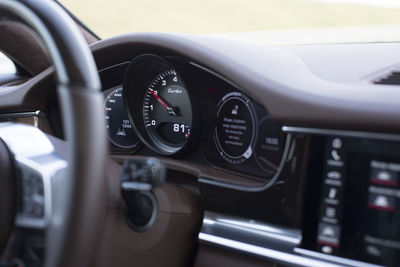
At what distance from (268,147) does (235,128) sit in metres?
0.16

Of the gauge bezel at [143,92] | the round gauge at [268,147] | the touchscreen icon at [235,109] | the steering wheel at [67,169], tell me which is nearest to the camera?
the steering wheel at [67,169]

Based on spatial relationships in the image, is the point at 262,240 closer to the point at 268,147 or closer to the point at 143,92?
the point at 268,147

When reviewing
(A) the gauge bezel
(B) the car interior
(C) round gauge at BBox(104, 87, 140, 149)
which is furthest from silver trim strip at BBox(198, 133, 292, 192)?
(C) round gauge at BBox(104, 87, 140, 149)

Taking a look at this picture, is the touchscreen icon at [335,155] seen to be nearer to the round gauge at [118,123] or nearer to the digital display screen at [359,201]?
the digital display screen at [359,201]

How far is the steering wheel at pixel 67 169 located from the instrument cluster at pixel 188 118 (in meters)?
0.57

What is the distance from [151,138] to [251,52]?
1.93ft

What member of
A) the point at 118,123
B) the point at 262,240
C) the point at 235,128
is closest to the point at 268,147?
the point at 235,128

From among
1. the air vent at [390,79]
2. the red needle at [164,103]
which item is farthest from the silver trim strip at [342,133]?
the red needle at [164,103]

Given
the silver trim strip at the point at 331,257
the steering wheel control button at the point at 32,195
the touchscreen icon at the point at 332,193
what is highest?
the touchscreen icon at the point at 332,193

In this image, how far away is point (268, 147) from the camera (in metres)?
1.46

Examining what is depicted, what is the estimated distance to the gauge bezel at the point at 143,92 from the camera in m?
1.66

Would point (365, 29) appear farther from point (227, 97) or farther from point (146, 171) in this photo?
point (146, 171)

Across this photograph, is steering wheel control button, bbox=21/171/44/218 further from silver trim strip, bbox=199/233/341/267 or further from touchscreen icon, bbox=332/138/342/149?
touchscreen icon, bbox=332/138/342/149

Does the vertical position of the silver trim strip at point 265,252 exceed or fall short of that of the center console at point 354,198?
it falls short
